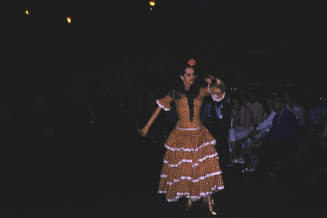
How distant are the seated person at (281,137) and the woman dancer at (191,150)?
1995mm

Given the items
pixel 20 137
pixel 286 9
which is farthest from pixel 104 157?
pixel 286 9

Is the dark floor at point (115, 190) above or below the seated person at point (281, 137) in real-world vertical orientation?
below

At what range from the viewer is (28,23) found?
11555 millimetres

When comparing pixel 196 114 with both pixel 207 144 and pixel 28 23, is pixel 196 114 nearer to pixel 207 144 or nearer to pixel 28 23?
pixel 207 144

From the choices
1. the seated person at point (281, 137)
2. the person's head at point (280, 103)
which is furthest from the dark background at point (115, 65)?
the person's head at point (280, 103)

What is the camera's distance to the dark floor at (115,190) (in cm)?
490

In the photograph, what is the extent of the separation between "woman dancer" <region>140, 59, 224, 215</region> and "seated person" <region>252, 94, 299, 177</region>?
1995mm

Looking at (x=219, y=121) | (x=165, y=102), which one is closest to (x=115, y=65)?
(x=219, y=121)

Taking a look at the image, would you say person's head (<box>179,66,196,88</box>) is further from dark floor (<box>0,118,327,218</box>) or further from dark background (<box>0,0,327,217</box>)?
dark background (<box>0,0,327,217</box>)

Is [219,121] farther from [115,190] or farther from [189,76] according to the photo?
A: [189,76]

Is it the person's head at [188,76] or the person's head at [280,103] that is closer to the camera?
the person's head at [188,76]

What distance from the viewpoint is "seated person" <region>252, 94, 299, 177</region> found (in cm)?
627

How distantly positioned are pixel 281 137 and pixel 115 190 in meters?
3.16

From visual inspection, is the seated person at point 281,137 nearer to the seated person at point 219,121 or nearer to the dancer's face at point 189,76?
the seated person at point 219,121
